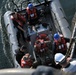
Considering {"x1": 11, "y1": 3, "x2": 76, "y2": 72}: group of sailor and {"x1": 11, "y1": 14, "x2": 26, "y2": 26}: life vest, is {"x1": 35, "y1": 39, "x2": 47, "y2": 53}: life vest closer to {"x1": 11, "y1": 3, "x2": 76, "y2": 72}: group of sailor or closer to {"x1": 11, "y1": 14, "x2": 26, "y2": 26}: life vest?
{"x1": 11, "y1": 3, "x2": 76, "y2": 72}: group of sailor

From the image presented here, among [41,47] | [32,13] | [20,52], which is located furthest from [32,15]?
[41,47]

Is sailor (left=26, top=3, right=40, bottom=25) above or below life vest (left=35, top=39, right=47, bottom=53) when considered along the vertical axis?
above

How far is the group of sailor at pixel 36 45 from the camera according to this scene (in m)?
3.86

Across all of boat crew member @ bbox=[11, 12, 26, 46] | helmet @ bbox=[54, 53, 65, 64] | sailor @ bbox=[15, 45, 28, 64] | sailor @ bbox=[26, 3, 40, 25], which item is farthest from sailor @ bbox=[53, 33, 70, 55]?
helmet @ bbox=[54, 53, 65, 64]

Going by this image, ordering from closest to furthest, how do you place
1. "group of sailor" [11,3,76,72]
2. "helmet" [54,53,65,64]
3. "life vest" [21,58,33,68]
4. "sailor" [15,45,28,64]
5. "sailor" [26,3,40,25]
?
"helmet" [54,53,65,64], "group of sailor" [11,3,76,72], "life vest" [21,58,33,68], "sailor" [15,45,28,64], "sailor" [26,3,40,25]

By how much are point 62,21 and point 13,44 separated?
1.46m

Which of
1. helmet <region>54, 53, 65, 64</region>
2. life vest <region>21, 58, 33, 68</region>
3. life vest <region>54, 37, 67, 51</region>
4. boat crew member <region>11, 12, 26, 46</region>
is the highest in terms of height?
helmet <region>54, 53, 65, 64</region>

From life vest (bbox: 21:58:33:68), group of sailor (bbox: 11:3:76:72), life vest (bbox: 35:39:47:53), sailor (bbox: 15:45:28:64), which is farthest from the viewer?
sailor (bbox: 15:45:28:64)

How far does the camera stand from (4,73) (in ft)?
8.88

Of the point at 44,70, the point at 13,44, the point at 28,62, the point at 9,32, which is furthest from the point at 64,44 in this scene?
the point at 44,70

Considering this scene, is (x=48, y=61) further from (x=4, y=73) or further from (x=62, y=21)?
(x=4, y=73)

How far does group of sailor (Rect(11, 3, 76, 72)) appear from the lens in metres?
3.86

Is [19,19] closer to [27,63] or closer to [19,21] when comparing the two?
[19,21]

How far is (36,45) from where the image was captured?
20.5ft
